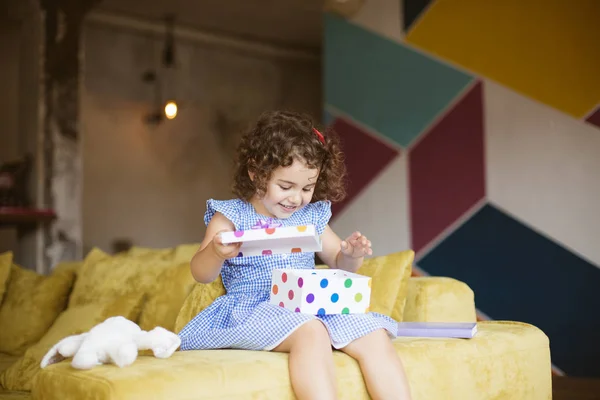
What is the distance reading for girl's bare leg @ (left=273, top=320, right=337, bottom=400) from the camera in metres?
1.73

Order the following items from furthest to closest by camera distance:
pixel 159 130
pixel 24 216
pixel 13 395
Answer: pixel 159 130, pixel 24 216, pixel 13 395

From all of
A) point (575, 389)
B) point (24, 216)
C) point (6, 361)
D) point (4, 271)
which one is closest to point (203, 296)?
point (6, 361)

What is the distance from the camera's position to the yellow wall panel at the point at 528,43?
434 cm

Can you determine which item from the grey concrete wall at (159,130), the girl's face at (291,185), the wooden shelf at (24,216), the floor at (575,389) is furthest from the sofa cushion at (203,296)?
the grey concrete wall at (159,130)

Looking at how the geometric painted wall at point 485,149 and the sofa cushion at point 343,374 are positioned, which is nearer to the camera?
the sofa cushion at point 343,374

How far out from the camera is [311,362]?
69.6 inches

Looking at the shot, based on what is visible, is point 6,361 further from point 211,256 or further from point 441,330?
point 441,330

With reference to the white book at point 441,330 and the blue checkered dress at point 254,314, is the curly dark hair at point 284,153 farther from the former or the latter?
the white book at point 441,330

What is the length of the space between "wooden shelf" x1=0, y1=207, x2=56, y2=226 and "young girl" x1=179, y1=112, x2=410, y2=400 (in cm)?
422

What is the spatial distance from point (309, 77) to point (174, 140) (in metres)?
2.08

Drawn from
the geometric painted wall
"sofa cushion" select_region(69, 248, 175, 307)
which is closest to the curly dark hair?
"sofa cushion" select_region(69, 248, 175, 307)

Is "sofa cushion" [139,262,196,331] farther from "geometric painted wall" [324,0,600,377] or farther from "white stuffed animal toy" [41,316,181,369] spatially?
"geometric painted wall" [324,0,600,377]

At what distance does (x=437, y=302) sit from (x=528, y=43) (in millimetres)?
2646

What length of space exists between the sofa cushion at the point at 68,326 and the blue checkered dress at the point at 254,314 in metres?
0.86
